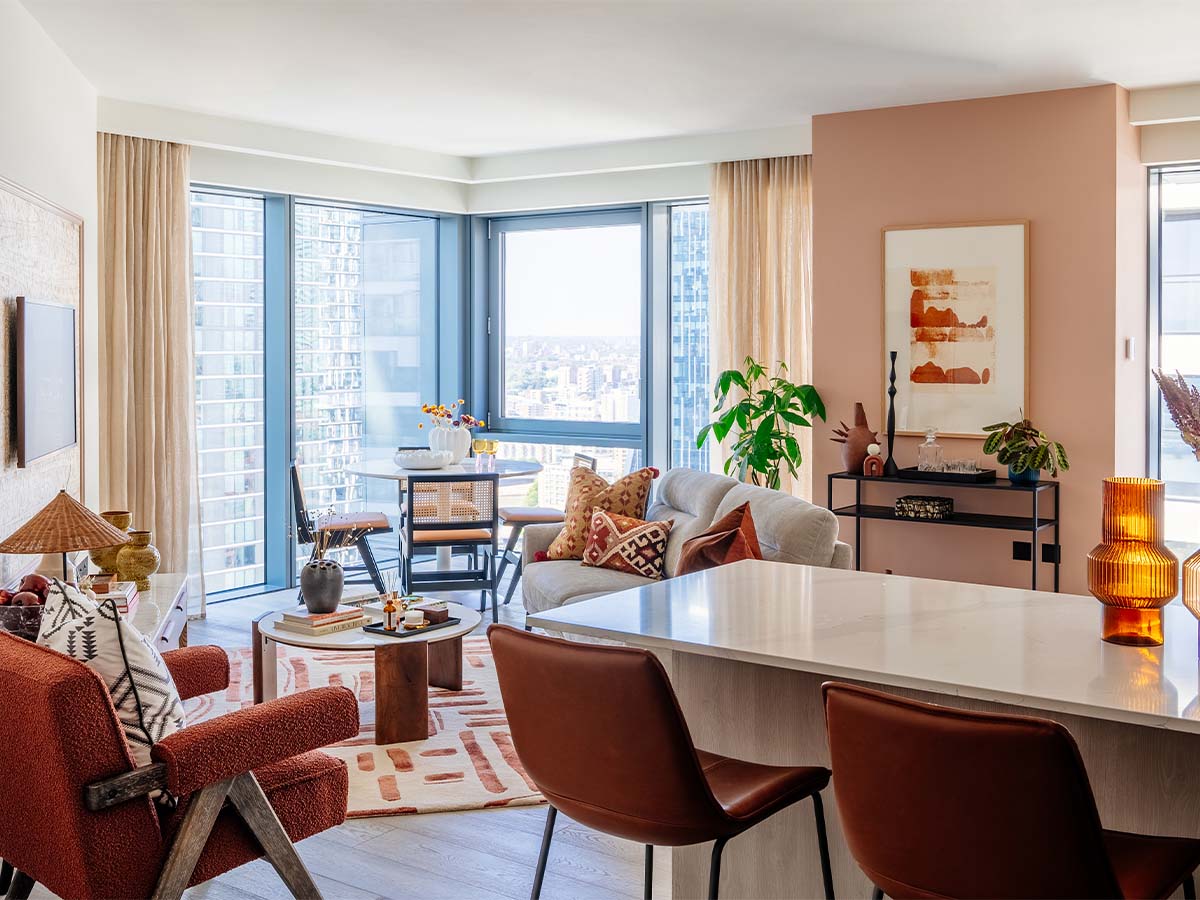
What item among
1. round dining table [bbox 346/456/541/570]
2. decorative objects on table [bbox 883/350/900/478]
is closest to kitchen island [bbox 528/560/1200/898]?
decorative objects on table [bbox 883/350/900/478]

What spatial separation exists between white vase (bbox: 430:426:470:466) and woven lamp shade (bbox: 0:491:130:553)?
301 cm

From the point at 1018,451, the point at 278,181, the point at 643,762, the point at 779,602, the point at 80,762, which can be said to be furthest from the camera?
the point at 278,181

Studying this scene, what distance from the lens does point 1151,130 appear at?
218 inches

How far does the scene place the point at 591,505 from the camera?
18.1ft

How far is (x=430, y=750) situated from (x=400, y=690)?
0.80 ft

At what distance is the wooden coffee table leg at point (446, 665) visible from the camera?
191 inches

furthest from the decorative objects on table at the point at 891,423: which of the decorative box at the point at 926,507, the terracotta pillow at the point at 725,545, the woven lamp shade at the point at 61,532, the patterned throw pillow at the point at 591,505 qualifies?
the woven lamp shade at the point at 61,532

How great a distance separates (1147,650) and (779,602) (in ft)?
2.48

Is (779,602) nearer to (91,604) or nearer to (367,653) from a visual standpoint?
(91,604)

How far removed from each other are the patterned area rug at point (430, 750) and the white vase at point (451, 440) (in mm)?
1495

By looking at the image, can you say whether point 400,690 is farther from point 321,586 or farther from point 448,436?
point 448,436

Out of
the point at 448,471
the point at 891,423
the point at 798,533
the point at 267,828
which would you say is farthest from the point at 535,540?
the point at 267,828

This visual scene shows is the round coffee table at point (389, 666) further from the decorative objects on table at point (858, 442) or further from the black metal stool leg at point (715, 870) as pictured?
the decorative objects on table at point (858, 442)

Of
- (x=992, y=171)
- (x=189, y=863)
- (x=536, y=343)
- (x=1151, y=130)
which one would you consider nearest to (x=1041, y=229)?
(x=992, y=171)
